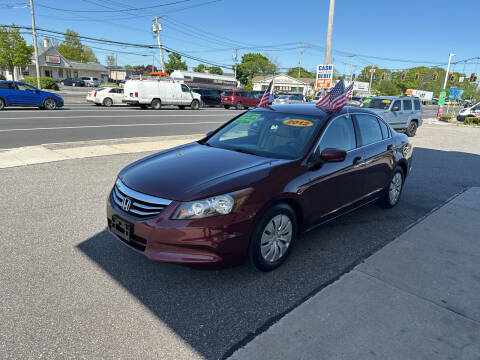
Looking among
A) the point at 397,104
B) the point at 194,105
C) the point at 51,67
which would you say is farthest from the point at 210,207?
the point at 51,67

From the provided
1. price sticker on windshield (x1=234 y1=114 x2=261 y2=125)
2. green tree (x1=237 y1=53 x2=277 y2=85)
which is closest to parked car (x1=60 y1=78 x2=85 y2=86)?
green tree (x1=237 y1=53 x2=277 y2=85)

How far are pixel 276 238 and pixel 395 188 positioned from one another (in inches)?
119

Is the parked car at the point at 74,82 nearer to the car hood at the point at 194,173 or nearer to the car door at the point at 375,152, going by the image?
the car hood at the point at 194,173

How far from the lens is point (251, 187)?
314cm

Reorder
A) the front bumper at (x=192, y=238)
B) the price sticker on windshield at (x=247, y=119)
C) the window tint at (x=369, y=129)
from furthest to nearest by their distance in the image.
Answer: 1. the window tint at (x=369, y=129)
2. the price sticker on windshield at (x=247, y=119)
3. the front bumper at (x=192, y=238)

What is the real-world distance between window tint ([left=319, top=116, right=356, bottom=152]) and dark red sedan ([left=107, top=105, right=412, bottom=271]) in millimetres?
13

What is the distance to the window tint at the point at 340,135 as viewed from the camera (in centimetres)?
401

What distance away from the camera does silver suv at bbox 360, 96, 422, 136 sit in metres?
14.6

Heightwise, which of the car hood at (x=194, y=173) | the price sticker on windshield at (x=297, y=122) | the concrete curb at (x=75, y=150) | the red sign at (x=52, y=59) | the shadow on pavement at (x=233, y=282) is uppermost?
the red sign at (x=52, y=59)

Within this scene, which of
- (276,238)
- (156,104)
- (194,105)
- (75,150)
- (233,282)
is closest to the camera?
(233,282)

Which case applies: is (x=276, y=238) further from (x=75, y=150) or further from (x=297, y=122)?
(x=75, y=150)

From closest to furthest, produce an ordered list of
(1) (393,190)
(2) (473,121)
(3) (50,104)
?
(1) (393,190) → (3) (50,104) → (2) (473,121)

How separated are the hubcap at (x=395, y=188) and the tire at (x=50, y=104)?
1977 centimetres

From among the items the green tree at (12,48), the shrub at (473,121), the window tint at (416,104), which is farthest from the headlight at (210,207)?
the green tree at (12,48)
